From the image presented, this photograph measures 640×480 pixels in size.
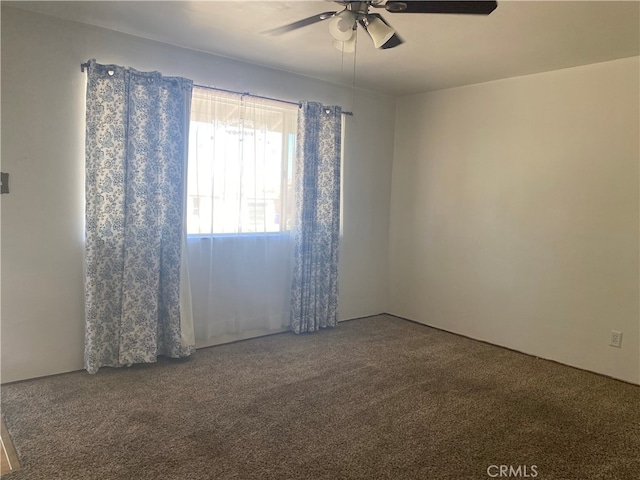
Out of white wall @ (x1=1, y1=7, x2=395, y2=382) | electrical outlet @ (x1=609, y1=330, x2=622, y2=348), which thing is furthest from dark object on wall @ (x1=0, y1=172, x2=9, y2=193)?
electrical outlet @ (x1=609, y1=330, x2=622, y2=348)

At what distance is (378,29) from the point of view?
7.59 feet

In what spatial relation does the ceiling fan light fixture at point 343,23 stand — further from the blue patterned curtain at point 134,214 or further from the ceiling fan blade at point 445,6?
the blue patterned curtain at point 134,214

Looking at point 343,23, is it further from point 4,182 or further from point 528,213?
point 528,213

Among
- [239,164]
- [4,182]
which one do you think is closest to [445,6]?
[239,164]

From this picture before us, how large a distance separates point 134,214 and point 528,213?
3210 mm

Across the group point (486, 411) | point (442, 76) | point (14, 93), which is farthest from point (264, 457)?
point (442, 76)

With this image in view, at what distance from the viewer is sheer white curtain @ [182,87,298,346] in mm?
3723

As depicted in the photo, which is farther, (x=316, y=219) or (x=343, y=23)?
(x=316, y=219)

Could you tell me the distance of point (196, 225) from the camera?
3.73m

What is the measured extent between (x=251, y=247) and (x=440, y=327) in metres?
2.12

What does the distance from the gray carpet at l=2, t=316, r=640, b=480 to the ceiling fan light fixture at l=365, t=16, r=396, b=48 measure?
2.12 meters

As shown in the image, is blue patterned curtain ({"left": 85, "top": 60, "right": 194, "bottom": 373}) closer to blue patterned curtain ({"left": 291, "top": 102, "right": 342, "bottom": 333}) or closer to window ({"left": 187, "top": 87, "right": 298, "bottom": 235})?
window ({"left": 187, "top": 87, "right": 298, "bottom": 235})

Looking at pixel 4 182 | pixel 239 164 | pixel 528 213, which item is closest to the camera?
pixel 4 182

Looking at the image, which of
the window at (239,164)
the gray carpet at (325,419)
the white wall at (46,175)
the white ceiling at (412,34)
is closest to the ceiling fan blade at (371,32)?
the white ceiling at (412,34)
